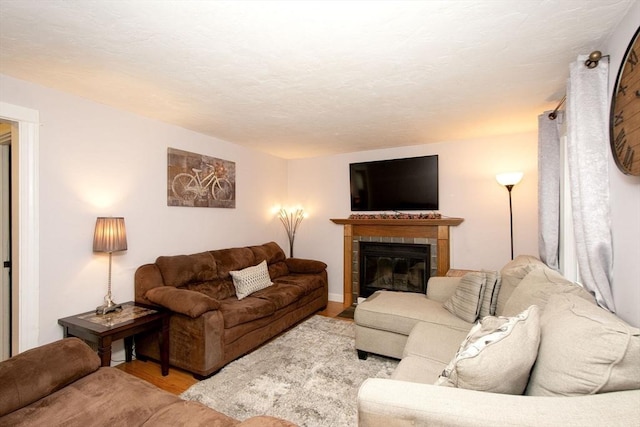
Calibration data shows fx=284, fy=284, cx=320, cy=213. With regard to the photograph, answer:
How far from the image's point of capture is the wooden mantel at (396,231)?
384 cm

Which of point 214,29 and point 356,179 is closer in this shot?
point 214,29

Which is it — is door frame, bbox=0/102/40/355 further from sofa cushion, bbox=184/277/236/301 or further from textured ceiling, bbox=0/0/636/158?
sofa cushion, bbox=184/277/236/301

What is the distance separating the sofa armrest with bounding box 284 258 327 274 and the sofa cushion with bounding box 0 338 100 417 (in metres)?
2.83

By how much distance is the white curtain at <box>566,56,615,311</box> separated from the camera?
152 centimetres

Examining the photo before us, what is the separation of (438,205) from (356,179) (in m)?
1.25

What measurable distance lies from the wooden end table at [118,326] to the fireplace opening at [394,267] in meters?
2.81

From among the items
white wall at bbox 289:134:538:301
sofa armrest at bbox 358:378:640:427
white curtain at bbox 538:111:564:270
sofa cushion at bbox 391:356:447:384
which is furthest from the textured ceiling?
sofa cushion at bbox 391:356:447:384

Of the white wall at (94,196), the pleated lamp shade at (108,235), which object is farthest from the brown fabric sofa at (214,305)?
the pleated lamp shade at (108,235)

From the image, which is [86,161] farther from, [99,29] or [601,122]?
[601,122]

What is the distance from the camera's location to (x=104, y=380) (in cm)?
147

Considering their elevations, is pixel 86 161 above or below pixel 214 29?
below

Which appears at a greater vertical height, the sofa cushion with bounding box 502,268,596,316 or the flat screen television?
the flat screen television

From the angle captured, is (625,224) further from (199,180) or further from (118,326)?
(199,180)

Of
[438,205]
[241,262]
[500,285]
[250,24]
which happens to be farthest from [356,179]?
[250,24]
